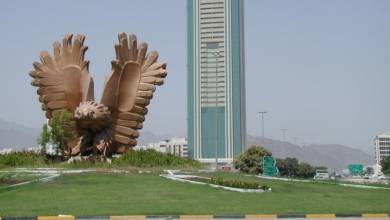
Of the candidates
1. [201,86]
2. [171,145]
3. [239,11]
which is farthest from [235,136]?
[171,145]

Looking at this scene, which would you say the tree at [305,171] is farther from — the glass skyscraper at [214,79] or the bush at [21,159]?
the bush at [21,159]

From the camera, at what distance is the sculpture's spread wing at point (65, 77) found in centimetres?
3716

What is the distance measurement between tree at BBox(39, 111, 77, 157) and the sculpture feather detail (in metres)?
0.66

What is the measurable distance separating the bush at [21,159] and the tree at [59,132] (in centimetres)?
155

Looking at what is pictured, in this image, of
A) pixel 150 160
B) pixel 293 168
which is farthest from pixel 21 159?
pixel 293 168

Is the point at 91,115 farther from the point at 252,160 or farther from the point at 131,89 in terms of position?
the point at 252,160

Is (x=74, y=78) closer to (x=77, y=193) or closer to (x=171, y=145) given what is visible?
(x=77, y=193)

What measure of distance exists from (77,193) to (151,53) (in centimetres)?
2164

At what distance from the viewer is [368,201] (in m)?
16.8

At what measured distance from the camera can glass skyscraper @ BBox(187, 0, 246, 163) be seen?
120188mm

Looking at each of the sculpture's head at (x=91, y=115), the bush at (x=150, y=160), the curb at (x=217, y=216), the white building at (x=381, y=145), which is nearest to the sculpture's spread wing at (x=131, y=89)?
the sculpture's head at (x=91, y=115)

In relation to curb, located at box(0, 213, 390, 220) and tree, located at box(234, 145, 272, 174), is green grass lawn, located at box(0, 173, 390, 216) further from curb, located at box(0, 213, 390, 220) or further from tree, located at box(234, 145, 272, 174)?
tree, located at box(234, 145, 272, 174)

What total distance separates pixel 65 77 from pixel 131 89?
166 inches

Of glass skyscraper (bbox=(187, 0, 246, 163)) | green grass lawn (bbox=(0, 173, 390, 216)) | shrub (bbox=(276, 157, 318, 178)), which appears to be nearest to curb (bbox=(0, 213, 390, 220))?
green grass lawn (bbox=(0, 173, 390, 216))
